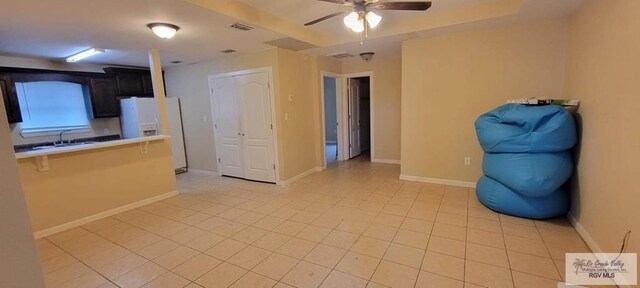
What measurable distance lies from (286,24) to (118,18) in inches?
72.7

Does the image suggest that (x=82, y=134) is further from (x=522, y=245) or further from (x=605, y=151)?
(x=605, y=151)

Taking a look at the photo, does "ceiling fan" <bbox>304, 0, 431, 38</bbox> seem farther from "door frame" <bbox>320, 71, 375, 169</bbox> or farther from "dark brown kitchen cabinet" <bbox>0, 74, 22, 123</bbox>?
"dark brown kitchen cabinet" <bbox>0, 74, 22, 123</bbox>

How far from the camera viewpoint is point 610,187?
211 cm

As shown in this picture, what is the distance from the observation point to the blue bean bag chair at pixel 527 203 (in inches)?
113

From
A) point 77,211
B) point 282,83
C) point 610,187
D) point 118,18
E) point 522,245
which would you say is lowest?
point 522,245

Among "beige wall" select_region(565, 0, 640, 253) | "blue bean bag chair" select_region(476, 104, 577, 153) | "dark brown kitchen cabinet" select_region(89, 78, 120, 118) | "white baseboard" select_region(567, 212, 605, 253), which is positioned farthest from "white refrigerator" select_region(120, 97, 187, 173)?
"white baseboard" select_region(567, 212, 605, 253)

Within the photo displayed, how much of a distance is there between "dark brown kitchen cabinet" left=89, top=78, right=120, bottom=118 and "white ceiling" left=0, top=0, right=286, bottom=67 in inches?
22.1

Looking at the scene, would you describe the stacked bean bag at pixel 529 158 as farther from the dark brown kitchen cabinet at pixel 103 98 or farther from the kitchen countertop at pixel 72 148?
the dark brown kitchen cabinet at pixel 103 98

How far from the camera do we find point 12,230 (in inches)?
31.1

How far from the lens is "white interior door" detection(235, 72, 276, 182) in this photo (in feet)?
15.1

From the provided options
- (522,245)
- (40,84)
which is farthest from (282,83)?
(40,84)

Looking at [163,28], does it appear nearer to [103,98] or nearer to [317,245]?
[317,245]

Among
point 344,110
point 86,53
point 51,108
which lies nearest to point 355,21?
point 344,110

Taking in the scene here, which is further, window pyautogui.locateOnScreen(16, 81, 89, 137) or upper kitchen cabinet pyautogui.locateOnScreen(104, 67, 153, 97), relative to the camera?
upper kitchen cabinet pyautogui.locateOnScreen(104, 67, 153, 97)
